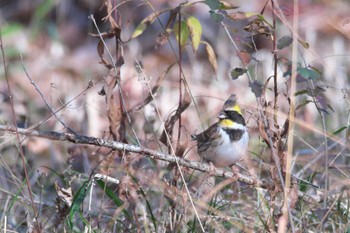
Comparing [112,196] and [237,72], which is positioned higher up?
[237,72]

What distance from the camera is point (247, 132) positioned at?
4.46 meters

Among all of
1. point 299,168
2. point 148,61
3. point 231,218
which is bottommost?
point 148,61

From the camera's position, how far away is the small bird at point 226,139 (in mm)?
4312

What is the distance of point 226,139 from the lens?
4441 millimetres

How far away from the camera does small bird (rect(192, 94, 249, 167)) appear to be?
431 centimetres

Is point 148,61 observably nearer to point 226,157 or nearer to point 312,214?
point 226,157

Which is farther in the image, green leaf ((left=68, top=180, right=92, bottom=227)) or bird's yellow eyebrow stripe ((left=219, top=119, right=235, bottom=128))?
bird's yellow eyebrow stripe ((left=219, top=119, right=235, bottom=128))

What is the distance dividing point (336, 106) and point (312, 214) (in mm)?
2718

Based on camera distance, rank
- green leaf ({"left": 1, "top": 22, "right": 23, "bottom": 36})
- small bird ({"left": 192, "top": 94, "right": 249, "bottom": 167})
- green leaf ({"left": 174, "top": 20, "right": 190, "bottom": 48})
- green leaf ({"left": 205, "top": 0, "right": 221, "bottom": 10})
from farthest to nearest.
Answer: green leaf ({"left": 1, "top": 22, "right": 23, "bottom": 36})
small bird ({"left": 192, "top": 94, "right": 249, "bottom": 167})
green leaf ({"left": 174, "top": 20, "right": 190, "bottom": 48})
green leaf ({"left": 205, "top": 0, "right": 221, "bottom": 10})

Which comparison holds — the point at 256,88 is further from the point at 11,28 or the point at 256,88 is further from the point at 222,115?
the point at 11,28

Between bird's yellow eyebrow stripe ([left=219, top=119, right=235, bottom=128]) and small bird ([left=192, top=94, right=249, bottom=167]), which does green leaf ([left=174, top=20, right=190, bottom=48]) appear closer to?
small bird ([left=192, top=94, right=249, bottom=167])

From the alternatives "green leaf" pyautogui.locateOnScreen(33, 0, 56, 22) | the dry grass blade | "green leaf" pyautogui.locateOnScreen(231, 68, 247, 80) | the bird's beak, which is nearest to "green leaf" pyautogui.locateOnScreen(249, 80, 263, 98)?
"green leaf" pyautogui.locateOnScreen(231, 68, 247, 80)

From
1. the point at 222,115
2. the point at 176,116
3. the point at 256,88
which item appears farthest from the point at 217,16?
the point at 222,115

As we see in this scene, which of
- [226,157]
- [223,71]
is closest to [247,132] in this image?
[226,157]
